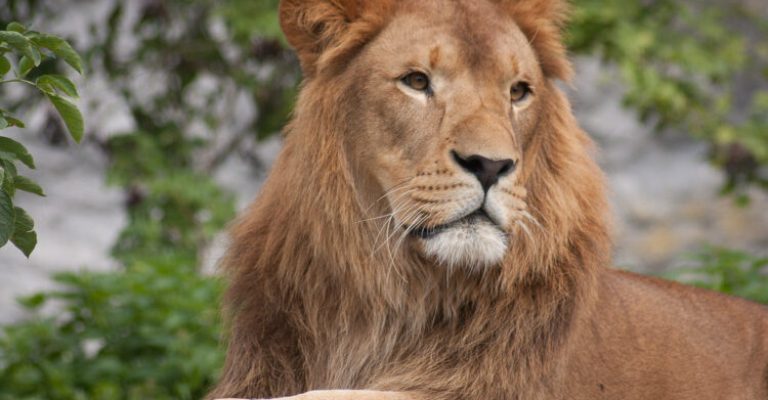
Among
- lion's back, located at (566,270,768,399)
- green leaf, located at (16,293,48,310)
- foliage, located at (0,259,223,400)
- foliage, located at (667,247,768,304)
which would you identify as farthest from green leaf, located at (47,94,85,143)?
foliage, located at (667,247,768,304)

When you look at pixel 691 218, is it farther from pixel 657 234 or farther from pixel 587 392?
pixel 587 392

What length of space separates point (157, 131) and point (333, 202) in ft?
12.2

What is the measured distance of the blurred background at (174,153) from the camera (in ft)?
17.3

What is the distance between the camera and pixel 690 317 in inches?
155

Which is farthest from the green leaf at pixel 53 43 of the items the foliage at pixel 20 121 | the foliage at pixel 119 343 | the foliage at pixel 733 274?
the foliage at pixel 733 274

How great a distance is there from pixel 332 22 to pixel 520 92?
54cm

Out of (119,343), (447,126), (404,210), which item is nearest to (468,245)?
(404,210)

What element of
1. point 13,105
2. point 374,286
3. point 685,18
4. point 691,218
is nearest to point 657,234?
point 691,218

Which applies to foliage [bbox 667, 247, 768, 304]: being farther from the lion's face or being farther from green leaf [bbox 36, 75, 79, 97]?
green leaf [bbox 36, 75, 79, 97]

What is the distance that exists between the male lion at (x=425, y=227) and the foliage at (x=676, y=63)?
284 centimetres

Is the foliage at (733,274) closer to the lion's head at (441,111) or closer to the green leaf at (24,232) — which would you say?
the lion's head at (441,111)

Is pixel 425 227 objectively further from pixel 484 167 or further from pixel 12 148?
pixel 12 148

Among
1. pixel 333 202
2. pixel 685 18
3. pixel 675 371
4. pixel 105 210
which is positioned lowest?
pixel 675 371

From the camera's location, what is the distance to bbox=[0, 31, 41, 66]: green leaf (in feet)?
7.85
